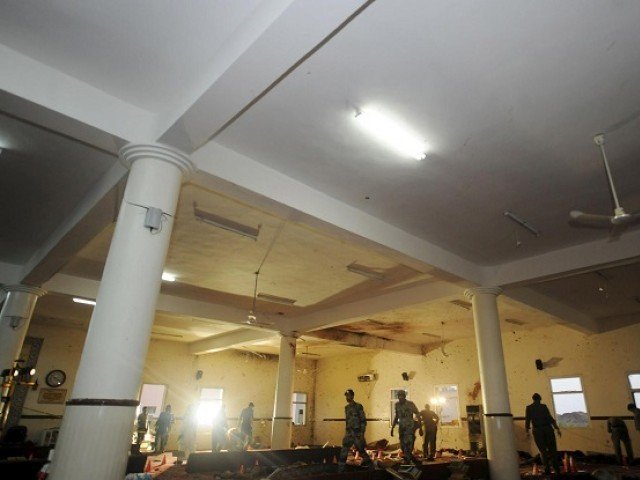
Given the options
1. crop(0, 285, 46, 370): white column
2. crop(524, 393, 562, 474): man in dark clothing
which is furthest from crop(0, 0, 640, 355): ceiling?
crop(524, 393, 562, 474): man in dark clothing

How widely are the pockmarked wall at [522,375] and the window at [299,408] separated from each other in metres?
Answer: 1.39

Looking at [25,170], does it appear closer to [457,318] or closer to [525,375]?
[457,318]

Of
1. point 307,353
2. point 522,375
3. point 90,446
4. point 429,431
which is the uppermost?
point 307,353

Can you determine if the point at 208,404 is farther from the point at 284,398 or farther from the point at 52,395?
the point at 284,398

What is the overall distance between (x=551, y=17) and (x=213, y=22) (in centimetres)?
252

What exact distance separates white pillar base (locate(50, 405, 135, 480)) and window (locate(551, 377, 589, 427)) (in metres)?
12.7

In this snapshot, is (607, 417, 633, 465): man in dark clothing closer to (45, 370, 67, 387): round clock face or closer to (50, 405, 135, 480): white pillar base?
(50, 405, 135, 480): white pillar base

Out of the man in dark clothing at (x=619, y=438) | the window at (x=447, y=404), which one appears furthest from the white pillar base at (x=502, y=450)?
the window at (x=447, y=404)

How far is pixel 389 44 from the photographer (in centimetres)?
322

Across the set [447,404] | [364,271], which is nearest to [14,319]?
[364,271]

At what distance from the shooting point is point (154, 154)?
3.85 metres

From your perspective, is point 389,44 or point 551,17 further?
point 389,44

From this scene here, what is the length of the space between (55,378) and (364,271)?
37.8 feet

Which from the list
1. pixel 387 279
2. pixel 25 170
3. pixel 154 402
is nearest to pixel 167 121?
pixel 25 170
